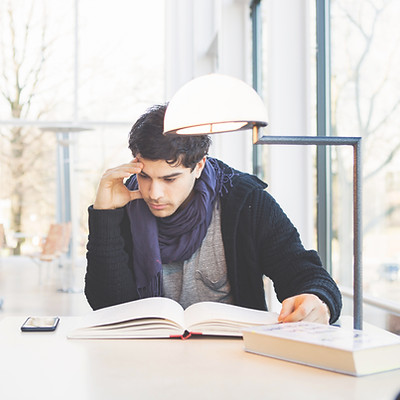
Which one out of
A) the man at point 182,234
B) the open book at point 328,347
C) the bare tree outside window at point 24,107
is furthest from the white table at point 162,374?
the bare tree outside window at point 24,107

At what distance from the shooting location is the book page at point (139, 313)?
1.39 meters

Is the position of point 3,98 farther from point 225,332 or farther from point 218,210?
point 225,332

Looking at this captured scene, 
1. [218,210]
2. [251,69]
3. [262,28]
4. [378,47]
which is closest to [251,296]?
[218,210]

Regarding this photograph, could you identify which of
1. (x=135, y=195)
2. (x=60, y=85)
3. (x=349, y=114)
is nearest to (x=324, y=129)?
(x=349, y=114)

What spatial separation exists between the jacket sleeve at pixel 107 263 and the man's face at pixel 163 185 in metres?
0.13

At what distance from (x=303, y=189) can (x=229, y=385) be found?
2.18 meters

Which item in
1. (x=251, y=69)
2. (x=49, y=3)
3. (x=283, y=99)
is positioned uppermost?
(x=49, y=3)

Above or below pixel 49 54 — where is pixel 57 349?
below

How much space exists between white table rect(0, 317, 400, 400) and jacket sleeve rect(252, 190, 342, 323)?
0.40 meters

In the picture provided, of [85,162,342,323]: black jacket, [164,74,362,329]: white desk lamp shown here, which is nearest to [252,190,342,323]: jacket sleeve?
[85,162,342,323]: black jacket

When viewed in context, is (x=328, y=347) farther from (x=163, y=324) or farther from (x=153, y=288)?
(x=153, y=288)

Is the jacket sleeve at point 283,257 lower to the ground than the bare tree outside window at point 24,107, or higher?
lower

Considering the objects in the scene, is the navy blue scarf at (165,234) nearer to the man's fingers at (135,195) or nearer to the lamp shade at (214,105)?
the man's fingers at (135,195)

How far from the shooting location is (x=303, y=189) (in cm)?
316
